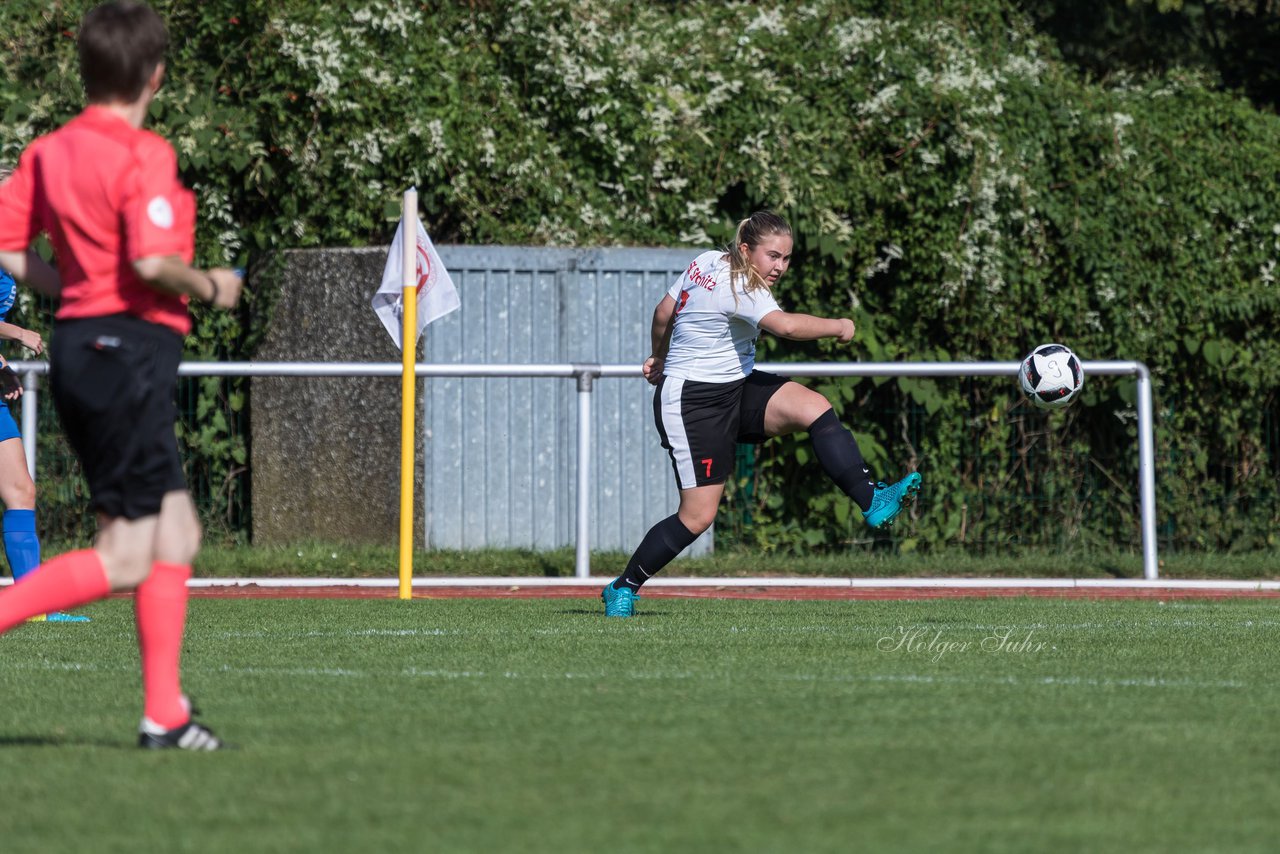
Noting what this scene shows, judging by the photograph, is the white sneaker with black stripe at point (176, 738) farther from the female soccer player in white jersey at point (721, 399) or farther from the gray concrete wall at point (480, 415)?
the gray concrete wall at point (480, 415)

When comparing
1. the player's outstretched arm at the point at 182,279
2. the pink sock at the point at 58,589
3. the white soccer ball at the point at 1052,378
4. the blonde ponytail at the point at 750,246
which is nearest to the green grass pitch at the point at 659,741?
the pink sock at the point at 58,589

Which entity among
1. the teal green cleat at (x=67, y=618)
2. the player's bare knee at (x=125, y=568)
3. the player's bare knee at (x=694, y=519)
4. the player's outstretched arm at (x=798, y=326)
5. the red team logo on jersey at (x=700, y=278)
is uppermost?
the red team logo on jersey at (x=700, y=278)

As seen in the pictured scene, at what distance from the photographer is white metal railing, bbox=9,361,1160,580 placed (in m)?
10.5

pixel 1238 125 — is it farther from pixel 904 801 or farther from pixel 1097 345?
→ pixel 904 801

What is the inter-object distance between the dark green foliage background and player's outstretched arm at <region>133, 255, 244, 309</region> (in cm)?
779

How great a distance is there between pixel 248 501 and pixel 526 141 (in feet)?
10.5

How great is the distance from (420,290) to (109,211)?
5369 millimetres

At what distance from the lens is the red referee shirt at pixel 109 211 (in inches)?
162

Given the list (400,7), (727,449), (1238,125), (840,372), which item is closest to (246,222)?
(400,7)

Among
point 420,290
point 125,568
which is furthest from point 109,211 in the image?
point 420,290

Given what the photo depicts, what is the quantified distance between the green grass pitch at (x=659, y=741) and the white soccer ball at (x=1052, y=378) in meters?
1.66

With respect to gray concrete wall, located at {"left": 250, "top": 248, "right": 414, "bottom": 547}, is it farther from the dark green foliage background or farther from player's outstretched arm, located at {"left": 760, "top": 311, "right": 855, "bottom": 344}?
player's outstretched arm, located at {"left": 760, "top": 311, "right": 855, "bottom": 344}

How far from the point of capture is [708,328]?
25.8 ft

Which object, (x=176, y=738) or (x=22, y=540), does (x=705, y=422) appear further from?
(x=176, y=738)
